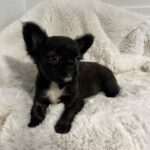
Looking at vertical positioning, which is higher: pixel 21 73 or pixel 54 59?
pixel 54 59

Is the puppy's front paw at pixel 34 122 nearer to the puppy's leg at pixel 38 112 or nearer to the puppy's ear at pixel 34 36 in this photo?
the puppy's leg at pixel 38 112

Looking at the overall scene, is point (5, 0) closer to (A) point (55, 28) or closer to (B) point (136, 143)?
(A) point (55, 28)

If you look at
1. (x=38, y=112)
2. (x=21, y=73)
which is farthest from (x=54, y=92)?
(x=21, y=73)

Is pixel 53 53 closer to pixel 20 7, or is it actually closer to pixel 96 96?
pixel 96 96

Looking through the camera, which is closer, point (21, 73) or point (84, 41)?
point (84, 41)

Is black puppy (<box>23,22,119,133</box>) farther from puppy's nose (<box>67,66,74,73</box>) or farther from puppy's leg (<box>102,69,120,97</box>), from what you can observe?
puppy's leg (<box>102,69,120,97</box>)

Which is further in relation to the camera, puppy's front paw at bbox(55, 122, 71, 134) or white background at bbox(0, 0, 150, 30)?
white background at bbox(0, 0, 150, 30)

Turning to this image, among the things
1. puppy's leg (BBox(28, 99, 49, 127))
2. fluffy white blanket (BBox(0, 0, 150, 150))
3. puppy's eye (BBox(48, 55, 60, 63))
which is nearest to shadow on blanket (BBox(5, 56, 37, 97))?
fluffy white blanket (BBox(0, 0, 150, 150))

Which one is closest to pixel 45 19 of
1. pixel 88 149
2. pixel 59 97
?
pixel 59 97
